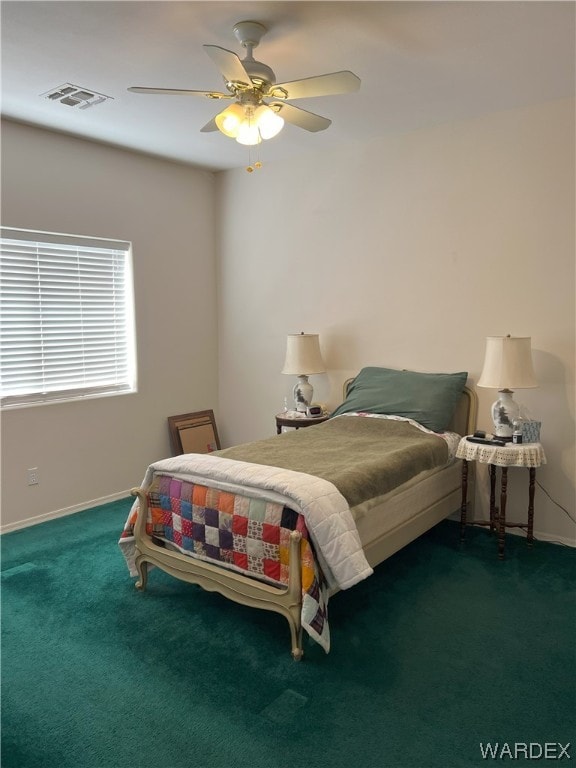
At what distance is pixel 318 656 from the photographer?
7.72 ft

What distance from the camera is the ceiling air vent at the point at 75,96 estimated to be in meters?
3.20

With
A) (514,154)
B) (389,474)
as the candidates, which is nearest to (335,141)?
(514,154)

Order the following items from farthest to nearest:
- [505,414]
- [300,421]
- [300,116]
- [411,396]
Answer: [300,421] → [411,396] → [505,414] → [300,116]

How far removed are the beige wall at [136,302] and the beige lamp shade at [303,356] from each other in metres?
1.18

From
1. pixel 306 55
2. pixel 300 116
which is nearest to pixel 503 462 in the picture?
pixel 300 116

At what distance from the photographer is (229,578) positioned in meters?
2.52

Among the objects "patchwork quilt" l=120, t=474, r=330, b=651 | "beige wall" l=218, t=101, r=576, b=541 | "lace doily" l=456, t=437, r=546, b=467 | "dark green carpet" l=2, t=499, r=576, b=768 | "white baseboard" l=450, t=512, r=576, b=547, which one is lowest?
"dark green carpet" l=2, t=499, r=576, b=768

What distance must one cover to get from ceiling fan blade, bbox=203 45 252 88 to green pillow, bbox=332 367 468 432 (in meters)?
2.16

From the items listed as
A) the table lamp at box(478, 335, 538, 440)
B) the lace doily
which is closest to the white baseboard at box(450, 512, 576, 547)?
the lace doily

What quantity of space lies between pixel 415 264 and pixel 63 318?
2.60 m

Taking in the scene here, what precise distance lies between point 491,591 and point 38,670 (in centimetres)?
214

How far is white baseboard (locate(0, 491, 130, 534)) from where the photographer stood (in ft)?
12.7

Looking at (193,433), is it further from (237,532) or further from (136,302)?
(237,532)

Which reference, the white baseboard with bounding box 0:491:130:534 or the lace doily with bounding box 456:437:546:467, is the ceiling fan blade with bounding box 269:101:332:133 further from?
the white baseboard with bounding box 0:491:130:534
